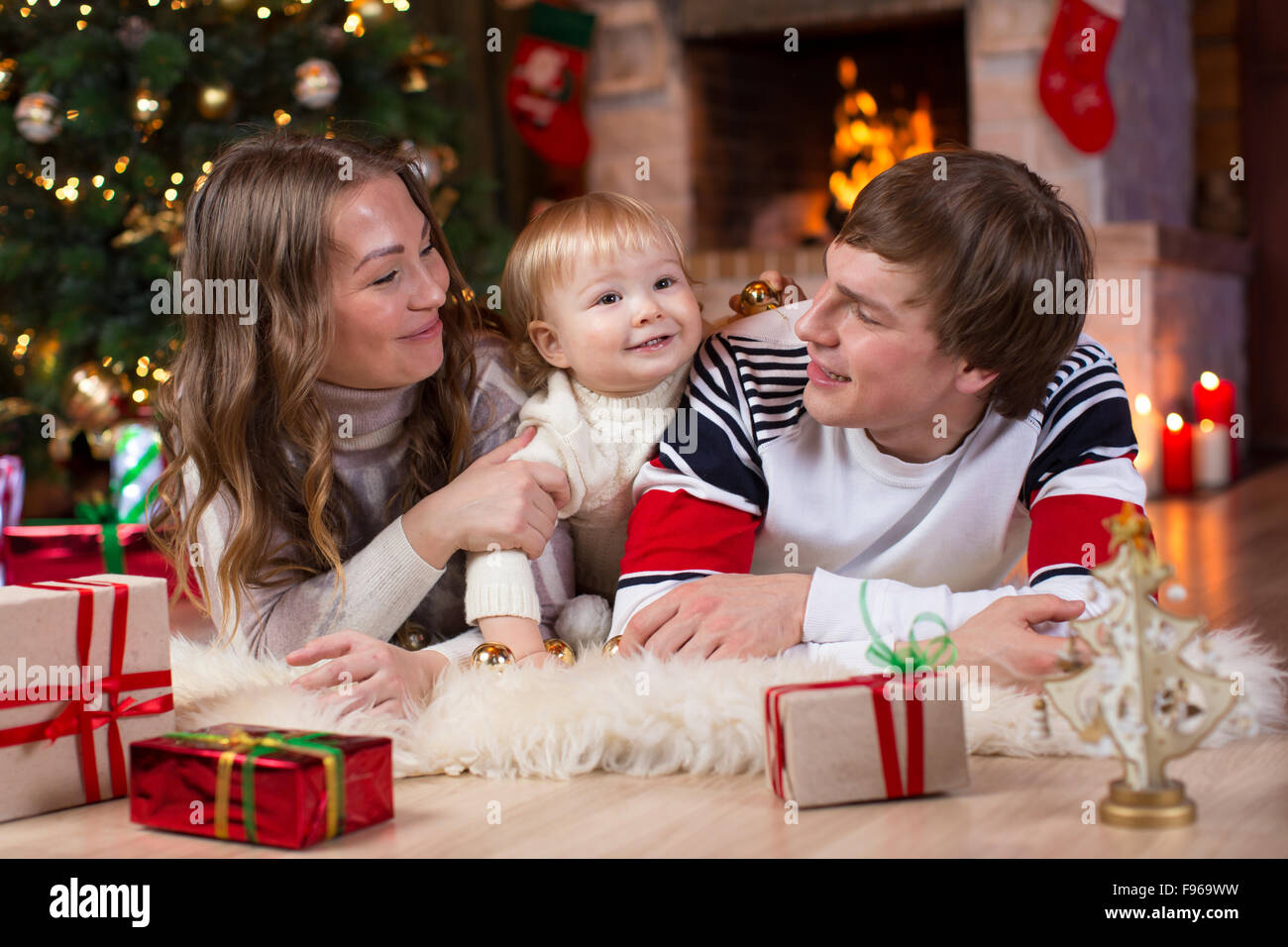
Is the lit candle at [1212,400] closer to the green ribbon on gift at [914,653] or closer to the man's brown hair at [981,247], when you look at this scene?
the man's brown hair at [981,247]

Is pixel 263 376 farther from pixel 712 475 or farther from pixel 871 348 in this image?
pixel 871 348

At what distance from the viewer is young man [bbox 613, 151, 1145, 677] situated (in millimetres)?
1331

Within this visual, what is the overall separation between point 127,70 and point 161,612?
1.81 metres

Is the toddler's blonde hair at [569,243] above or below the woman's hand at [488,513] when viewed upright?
above

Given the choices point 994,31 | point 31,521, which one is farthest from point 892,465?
point 994,31

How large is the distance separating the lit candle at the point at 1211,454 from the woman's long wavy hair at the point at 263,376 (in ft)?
9.77

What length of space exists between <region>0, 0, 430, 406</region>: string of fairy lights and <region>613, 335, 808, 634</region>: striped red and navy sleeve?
4.37 ft

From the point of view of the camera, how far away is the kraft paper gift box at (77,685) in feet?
3.55

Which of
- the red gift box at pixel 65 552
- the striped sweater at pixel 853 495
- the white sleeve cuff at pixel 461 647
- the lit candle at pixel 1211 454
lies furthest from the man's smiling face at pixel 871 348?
the lit candle at pixel 1211 454

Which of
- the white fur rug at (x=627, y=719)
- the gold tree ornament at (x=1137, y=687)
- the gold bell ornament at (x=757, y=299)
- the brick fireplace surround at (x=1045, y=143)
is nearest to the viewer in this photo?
the gold tree ornament at (x=1137, y=687)

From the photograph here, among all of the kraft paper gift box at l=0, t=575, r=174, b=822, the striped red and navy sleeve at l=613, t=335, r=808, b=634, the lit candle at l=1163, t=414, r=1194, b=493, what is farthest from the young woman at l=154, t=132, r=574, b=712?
the lit candle at l=1163, t=414, r=1194, b=493

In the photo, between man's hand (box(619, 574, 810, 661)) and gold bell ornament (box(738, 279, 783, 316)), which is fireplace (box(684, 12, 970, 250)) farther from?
man's hand (box(619, 574, 810, 661))

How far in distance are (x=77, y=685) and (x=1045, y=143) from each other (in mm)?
3243

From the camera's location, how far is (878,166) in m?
4.39
